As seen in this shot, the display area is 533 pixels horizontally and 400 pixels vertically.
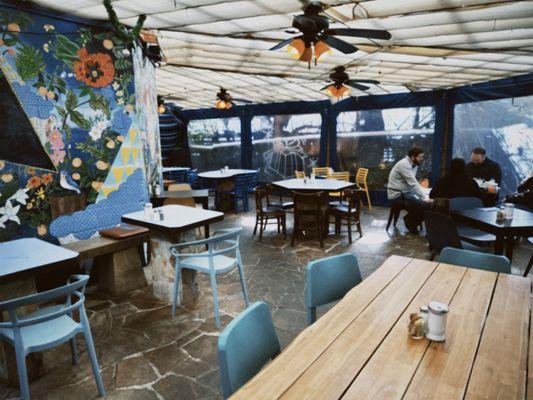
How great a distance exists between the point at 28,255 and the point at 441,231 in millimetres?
4018

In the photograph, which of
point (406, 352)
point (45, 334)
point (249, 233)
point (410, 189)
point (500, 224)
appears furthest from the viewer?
point (249, 233)

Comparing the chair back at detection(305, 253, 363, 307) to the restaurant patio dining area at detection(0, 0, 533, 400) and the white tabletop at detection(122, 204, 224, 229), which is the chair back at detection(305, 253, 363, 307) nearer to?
the restaurant patio dining area at detection(0, 0, 533, 400)

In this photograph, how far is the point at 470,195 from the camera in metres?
5.29

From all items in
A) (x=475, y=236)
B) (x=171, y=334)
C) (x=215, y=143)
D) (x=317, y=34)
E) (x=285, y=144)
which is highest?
(x=317, y=34)

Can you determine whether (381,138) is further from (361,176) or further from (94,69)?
(94,69)

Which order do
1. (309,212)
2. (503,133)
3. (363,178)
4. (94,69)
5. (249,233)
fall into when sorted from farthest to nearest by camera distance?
1. (363,178)
2. (503,133)
3. (249,233)
4. (309,212)
5. (94,69)

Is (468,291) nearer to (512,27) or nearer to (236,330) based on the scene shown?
(236,330)

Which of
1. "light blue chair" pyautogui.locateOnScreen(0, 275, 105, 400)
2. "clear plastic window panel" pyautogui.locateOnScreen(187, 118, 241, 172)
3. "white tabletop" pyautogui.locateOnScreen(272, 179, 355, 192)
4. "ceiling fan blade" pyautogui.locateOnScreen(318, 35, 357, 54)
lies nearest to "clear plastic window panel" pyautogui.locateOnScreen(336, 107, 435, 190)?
"white tabletop" pyautogui.locateOnScreen(272, 179, 355, 192)

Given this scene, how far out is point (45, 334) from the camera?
233cm

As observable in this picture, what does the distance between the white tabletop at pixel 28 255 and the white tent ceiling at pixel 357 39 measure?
2.50 meters

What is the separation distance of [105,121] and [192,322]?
8.93 ft

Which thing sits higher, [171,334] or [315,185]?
[315,185]

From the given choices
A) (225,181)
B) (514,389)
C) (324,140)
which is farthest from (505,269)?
(324,140)

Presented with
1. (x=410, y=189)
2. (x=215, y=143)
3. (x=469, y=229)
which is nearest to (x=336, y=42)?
(x=469, y=229)
